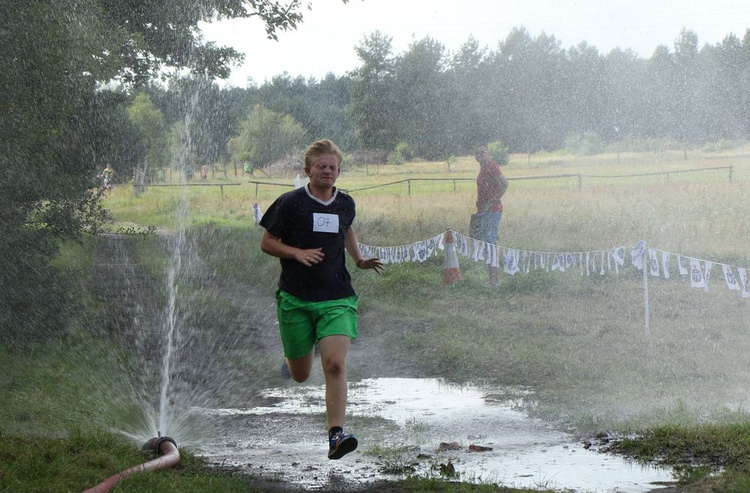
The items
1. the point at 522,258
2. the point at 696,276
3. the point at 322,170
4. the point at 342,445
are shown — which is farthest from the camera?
the point at 522,258

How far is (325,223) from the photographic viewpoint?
18.5 ft

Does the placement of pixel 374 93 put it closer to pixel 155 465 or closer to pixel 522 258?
pixel 522 258

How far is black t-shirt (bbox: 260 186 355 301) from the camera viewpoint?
5.63 metres

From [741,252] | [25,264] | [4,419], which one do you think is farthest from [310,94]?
[4,419]

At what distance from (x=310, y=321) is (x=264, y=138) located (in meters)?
23.4

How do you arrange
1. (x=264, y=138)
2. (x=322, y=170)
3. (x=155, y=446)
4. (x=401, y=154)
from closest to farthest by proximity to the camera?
1. (x=155, y=446)
2. (x=322, y=170)
3. (x=401, y=154)
4. (x=264, y=138)

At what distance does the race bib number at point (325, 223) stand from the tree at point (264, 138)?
22286mm

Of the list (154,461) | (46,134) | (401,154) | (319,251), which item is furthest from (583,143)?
(154,461)

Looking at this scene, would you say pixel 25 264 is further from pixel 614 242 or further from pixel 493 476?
pixel 614 242

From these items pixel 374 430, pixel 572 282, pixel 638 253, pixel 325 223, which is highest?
pixel 325 223

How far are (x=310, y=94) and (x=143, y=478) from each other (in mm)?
27562

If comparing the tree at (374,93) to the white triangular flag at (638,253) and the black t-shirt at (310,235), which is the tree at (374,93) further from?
the black t-shirt at (310,235)

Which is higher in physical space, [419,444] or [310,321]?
[310,321]

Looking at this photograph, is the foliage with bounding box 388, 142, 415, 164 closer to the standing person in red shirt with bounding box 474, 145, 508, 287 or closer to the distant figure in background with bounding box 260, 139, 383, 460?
the standing person in red shirt with bounding box 474, 145, 508, 287
